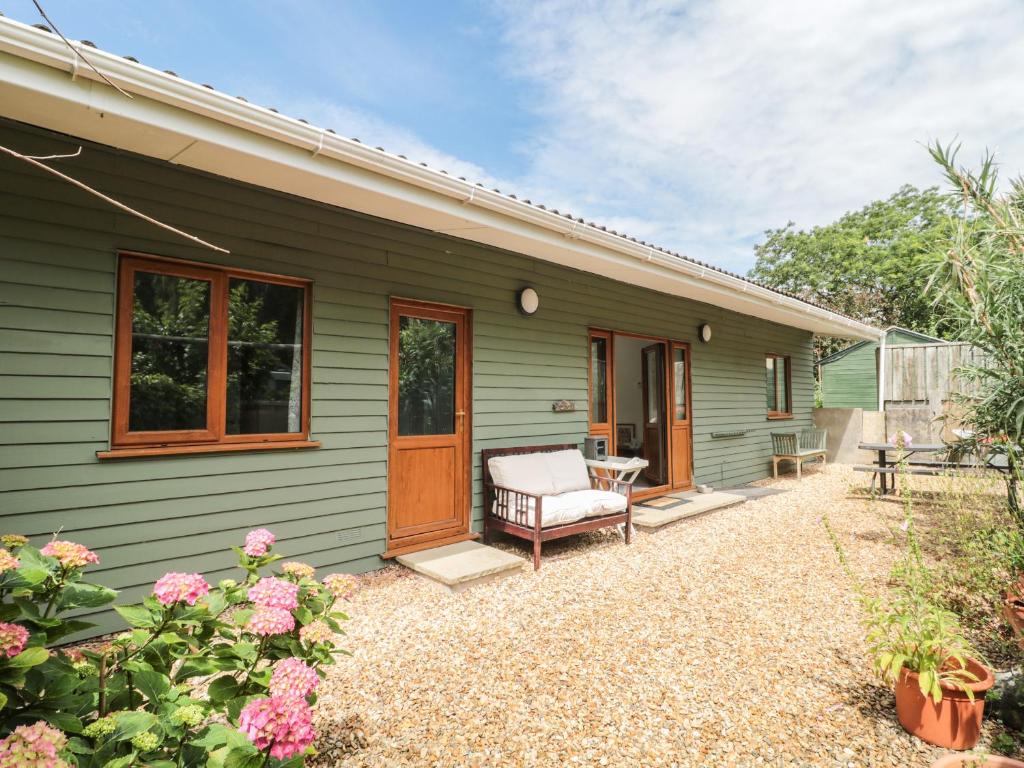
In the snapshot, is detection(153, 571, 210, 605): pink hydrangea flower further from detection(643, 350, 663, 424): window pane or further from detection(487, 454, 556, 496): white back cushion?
detection(643, 350, 663, 424): window pane

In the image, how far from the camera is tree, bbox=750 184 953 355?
2238cm

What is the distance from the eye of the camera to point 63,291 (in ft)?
8.99

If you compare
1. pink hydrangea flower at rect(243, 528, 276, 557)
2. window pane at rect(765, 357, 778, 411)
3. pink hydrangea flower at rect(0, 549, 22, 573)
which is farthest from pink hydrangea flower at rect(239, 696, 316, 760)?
window pane at rect(765, 357, 778, 411)

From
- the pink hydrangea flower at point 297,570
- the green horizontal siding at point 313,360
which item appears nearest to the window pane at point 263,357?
the green horizontal siding at point 313,360

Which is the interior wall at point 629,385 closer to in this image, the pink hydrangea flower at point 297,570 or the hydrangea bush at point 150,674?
the pink hydrangea flower at point 297,570

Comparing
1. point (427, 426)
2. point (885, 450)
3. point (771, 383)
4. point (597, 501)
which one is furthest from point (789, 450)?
point (427, 426)

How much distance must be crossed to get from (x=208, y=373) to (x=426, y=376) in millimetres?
1632

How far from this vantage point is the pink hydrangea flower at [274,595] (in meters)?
1.30

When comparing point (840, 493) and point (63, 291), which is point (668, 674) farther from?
point (840, 493)

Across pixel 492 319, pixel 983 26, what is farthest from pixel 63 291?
pixel 983 26

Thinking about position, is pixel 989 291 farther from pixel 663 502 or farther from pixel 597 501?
pixel 663 502

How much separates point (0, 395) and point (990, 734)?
15.4 feet

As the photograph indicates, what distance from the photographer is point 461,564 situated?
383 cm

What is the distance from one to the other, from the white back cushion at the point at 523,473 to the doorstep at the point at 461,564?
57cm
